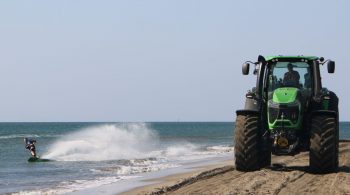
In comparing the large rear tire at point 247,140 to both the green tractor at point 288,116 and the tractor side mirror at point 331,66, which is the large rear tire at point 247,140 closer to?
the green tractor at point 288,116

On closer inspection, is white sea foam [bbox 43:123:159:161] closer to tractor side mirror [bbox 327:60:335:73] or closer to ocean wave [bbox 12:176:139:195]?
ocean wave [bbox 12:176:139:195]

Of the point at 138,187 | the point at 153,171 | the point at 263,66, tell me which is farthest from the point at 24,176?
the point at 263,66

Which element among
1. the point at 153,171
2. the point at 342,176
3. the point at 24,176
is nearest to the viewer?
the point at 342,176

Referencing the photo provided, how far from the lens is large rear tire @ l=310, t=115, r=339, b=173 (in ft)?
44.3

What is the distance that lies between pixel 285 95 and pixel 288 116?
0.48 m

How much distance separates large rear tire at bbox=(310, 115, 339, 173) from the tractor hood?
64 cm

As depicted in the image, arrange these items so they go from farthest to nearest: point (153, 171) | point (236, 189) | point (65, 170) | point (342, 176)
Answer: point (65, 170) < point (153, 171) < point (342, 176) < point (236, 189)

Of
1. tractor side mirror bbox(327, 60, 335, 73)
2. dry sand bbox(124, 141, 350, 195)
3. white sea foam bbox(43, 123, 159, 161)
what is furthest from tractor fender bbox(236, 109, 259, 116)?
white sea foam bbox(43, 123, 159, 161)

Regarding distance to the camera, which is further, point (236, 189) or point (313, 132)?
point (313, 132)

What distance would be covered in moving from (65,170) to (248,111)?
13.4 metres

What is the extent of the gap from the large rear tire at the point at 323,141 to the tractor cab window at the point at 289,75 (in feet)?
3.98

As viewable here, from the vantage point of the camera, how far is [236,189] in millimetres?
12008

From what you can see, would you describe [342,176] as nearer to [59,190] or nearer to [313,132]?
[313,132]

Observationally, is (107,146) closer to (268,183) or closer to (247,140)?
(247,140)
